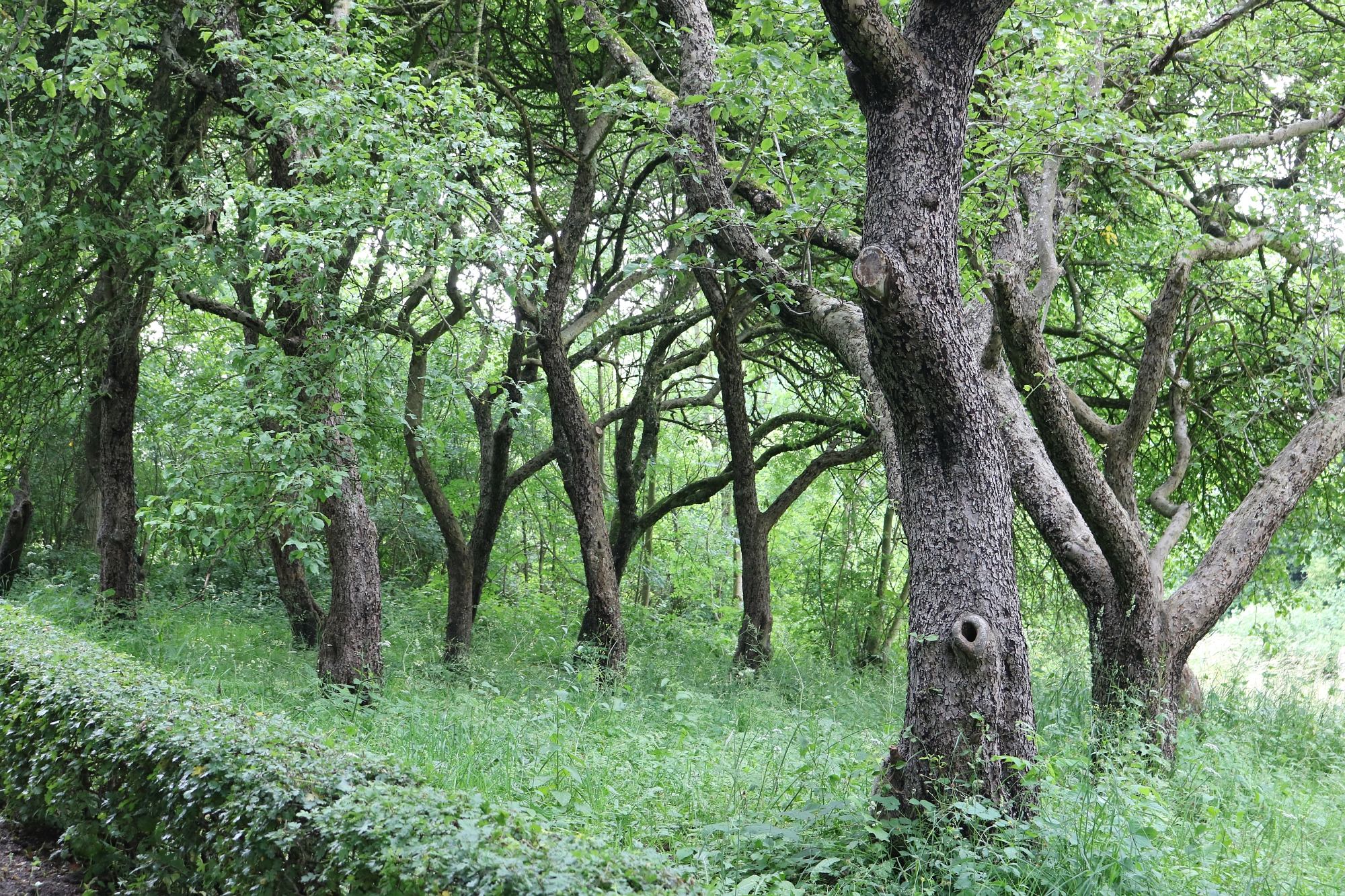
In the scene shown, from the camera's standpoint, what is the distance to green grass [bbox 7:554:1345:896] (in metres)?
3.74

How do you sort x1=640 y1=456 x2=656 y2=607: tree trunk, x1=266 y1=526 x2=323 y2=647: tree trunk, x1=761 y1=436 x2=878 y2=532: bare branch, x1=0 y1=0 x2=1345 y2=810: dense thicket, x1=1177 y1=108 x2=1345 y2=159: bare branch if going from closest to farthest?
x1=0 y1=0 x2=1345 y2=810: dense thicket → x1=1177 y1=108 x2=1345 y2=159: bare branch → x1=266 y1=526 x2=323 y2=647: tree trunk → x1=761 y1=436 x2=878 y2=532: bare branch → x1=640 y1=456 x2=656 y2=607: tree trunk

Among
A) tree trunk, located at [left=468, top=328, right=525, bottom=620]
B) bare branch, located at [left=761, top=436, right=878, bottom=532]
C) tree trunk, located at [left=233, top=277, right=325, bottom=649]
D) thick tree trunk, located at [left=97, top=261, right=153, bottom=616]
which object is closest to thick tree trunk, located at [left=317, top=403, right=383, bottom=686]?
tree trunk, located at [left=468, top=328, right=525, bottom=620]

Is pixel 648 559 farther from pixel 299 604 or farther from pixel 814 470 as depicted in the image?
pixel 299 604

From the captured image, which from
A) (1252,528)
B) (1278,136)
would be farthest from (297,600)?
(1278,136)

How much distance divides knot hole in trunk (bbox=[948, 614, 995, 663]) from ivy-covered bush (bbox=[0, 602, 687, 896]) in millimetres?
1628

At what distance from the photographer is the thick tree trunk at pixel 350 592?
7867 mm

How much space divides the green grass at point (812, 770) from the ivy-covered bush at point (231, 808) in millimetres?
753

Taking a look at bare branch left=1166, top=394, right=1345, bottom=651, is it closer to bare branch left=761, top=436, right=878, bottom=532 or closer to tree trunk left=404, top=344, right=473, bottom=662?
bare branch left=761, top=436, right=878, bottom=532

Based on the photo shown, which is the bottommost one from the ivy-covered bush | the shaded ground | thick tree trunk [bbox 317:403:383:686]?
the shaded ground

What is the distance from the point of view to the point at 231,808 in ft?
12.3

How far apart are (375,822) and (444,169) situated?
4.77m

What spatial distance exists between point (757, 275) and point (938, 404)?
6.52ft

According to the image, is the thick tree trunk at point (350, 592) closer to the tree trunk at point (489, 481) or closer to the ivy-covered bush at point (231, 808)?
the ivy-covered bush at point (231, 808)

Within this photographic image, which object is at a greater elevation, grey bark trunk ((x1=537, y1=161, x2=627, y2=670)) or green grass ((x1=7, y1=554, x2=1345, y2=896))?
grey bark trunk ((x1=537, y1=161, x2=627, y2=670))
